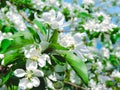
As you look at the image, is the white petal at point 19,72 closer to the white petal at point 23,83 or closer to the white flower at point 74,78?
the white petal at point 23,83

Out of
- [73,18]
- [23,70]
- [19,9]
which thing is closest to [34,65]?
[23,70]

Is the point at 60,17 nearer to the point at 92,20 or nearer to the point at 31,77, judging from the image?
the point at 31,77

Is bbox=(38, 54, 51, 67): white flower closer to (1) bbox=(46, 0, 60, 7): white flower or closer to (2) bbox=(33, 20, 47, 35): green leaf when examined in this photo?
(2) bbox=(33, 20, 47, 35): green leaf

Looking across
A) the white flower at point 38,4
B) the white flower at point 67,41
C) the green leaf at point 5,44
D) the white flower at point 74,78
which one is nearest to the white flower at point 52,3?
the white flower at point 38,4

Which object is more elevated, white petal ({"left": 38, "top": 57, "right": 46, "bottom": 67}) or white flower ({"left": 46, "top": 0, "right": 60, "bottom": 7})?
white petal ({"left": 38, "top": 57, "right": 46, "bottom": 67})

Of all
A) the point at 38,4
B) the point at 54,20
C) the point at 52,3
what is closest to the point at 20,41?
the point at 54,20

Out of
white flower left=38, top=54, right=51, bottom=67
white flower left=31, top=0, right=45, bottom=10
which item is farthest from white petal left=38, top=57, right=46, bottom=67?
white flower left=31, top=0, right=45, bottom=10

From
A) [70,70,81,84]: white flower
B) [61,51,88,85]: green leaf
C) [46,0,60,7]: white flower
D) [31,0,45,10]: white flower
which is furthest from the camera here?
[46,0,60,7]: white flower
